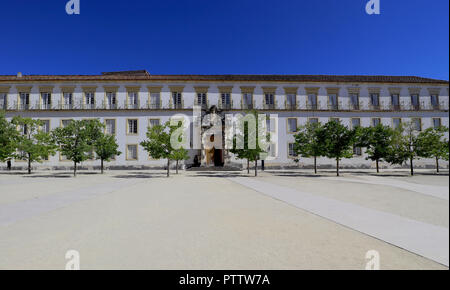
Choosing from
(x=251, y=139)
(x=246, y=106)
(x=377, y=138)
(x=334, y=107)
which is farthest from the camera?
(x=334, y=107)

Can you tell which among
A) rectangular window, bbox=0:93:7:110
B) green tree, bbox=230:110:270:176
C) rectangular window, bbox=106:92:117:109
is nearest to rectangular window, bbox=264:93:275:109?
green tree, bbox=230:110:270:176

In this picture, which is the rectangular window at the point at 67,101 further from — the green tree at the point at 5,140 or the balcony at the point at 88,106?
the green tree at the point at 5,140

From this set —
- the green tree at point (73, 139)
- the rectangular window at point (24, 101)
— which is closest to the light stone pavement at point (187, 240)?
the green tree at point (73, 139)

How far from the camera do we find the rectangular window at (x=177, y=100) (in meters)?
35.3

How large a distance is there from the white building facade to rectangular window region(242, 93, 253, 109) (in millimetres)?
157

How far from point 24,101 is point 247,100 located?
3383 centimetres

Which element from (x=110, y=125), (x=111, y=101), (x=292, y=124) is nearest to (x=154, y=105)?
(x=111, y=101)

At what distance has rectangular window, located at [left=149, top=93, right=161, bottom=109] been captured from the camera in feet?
116

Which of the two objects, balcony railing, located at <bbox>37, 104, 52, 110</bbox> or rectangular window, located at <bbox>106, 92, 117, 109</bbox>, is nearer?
balcony railing, located at <bbox>37, 104, 52, 110</bbox>

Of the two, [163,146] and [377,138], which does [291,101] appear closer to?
[377,138]

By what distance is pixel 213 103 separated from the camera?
3575 centimetres

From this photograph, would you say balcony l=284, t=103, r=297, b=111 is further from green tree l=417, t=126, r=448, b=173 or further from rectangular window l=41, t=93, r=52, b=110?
rectangular window l=41, t=93, r=52, b=110

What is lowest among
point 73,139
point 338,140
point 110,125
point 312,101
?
point 338,140

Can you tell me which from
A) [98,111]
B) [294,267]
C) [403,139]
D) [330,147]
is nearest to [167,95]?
[98,111]
